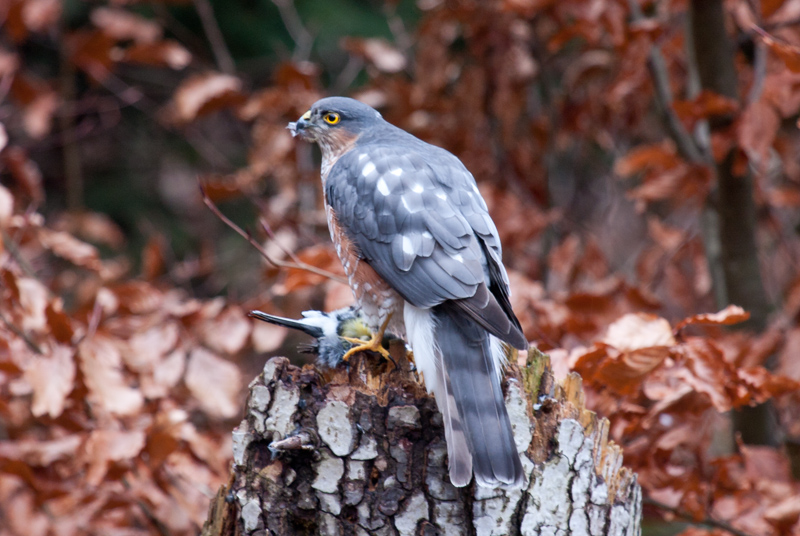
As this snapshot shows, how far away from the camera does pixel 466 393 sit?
5.79 feet

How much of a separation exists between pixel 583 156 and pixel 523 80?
1.27 meters

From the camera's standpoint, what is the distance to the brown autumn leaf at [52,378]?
2236 millimetres

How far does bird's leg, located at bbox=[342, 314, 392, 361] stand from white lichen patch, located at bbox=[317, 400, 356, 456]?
0.53 feet

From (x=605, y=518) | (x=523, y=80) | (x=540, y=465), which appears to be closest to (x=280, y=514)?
(x=540, y=465)

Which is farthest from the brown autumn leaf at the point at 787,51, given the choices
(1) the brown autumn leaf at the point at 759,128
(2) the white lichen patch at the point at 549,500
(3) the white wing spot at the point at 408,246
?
(2) the white lichen patch at the point at 549,500

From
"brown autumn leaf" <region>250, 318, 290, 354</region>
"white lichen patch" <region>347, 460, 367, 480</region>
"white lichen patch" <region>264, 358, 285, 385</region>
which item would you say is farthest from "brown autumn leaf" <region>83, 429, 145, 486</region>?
"white lichen patch" <region>347, 460, 367, 480</region>

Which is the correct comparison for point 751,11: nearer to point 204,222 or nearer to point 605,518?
point 605,518

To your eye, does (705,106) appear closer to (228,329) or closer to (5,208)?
(228,329)

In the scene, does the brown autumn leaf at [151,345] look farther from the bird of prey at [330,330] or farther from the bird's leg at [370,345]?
the bird's leg at [370,345]

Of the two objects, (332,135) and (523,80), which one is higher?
(523,80)

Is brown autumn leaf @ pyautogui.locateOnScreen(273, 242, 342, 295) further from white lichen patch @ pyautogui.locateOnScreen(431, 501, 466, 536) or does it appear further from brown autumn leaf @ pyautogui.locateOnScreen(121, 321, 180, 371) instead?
white lichen patch @ pyautogui.locateOnScreen(431, 501, 466, 536)

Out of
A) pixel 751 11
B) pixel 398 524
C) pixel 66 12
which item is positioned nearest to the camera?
pixel 398 524

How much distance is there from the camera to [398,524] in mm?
1721

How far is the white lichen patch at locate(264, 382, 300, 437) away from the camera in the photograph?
69.8 inches
